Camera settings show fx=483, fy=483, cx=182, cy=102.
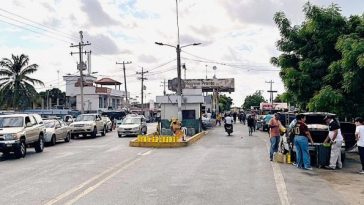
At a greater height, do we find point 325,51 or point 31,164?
point 325,51

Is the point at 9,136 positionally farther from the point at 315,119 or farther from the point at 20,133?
the point at 315,119

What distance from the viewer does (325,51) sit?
2058 cm

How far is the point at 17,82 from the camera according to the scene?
57.8m

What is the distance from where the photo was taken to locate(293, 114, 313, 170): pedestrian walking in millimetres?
15617

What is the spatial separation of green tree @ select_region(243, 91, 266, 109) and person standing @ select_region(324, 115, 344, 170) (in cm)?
12412

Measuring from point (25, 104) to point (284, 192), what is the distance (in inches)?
2080

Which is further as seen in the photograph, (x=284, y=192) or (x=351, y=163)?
(x=351, y=163)

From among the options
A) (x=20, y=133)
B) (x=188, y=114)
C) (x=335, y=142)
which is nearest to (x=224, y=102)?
(x=188, y=114)

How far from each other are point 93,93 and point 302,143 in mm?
68491

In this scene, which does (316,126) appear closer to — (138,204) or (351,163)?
(351,163)

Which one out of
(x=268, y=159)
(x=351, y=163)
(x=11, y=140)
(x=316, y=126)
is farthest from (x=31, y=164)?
(x=351, y=163)

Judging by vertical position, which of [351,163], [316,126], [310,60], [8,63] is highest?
[8,63]

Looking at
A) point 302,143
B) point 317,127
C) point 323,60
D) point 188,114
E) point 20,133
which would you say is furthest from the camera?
point 188,114

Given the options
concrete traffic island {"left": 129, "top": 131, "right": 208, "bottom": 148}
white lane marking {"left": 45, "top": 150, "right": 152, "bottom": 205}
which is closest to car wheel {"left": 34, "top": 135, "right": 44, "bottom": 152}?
concrete traffic island {"left": 129, "top": 131, "right": 208, "bottom": 148}
